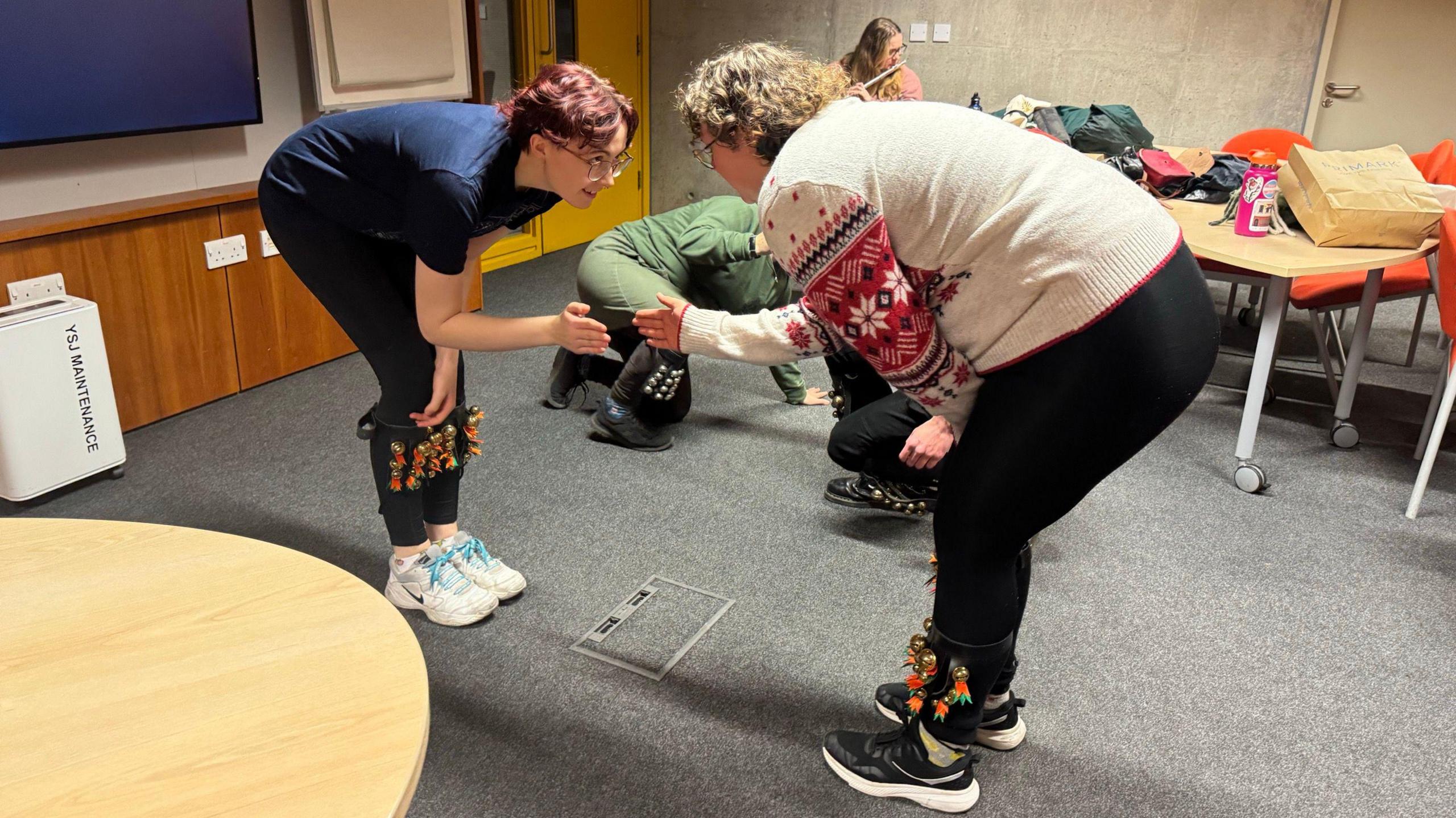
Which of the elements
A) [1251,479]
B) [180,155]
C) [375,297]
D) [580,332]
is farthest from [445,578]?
[1251,479]

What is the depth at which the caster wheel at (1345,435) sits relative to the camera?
3150mm

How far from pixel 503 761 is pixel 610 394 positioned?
1557mm

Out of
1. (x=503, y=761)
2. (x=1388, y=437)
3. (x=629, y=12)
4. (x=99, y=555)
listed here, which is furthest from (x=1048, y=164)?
→ (x=629, y=12)

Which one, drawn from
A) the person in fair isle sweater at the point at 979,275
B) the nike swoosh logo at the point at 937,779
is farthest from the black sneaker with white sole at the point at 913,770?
the person in fair isle sweater at the point at 979,275

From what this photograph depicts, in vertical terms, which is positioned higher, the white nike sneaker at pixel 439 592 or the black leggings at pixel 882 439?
the black leggings at pixel 882 439

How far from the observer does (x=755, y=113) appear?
1346mm

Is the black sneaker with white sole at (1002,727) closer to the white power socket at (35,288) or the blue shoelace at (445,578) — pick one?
the blue shoelace at (445,578)

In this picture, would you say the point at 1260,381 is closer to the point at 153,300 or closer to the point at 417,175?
the point at 417,175

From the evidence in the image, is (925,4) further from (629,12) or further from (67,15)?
(67,15)

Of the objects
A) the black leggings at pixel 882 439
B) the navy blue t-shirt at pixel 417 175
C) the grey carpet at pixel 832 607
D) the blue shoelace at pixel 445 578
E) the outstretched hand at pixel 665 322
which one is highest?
the navy blue t-shirt at pixel 417 175

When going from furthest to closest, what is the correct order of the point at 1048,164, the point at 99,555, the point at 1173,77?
the point at 1173,77, the point at 1048,164, the point at 99,555

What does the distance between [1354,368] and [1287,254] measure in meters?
0.65

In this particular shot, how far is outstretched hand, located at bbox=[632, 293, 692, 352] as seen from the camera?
1.61 meters

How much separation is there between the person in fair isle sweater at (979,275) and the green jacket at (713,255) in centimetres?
161
